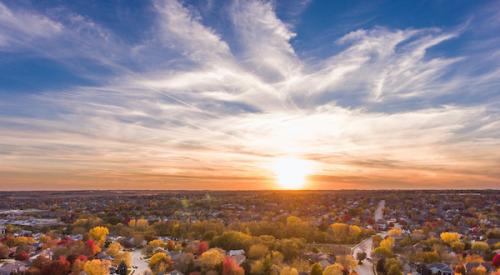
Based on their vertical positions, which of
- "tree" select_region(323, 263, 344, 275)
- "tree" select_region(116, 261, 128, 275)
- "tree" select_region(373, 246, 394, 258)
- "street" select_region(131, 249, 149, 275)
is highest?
"tree" select_region(373, 246, 394, 258)

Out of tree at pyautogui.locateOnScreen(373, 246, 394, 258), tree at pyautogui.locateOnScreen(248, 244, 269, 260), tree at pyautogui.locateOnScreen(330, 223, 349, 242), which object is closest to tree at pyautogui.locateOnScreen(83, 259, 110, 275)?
tree at pyautogui.locateOnScreen(248, 244, 269, 260)

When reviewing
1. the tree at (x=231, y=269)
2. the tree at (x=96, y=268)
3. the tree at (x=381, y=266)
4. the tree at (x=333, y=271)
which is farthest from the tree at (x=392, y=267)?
the tree at (x=96, y=268)

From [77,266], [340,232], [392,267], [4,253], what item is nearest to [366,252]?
[340,232]

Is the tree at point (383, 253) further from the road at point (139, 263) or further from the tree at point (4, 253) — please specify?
the tree at point (4, 253)

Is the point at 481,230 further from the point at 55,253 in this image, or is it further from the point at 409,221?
the point at 55,253

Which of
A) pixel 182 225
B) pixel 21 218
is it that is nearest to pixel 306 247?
pixel 182 225

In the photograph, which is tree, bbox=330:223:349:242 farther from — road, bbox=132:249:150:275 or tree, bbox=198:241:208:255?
road, bbox=132:249:150:275
